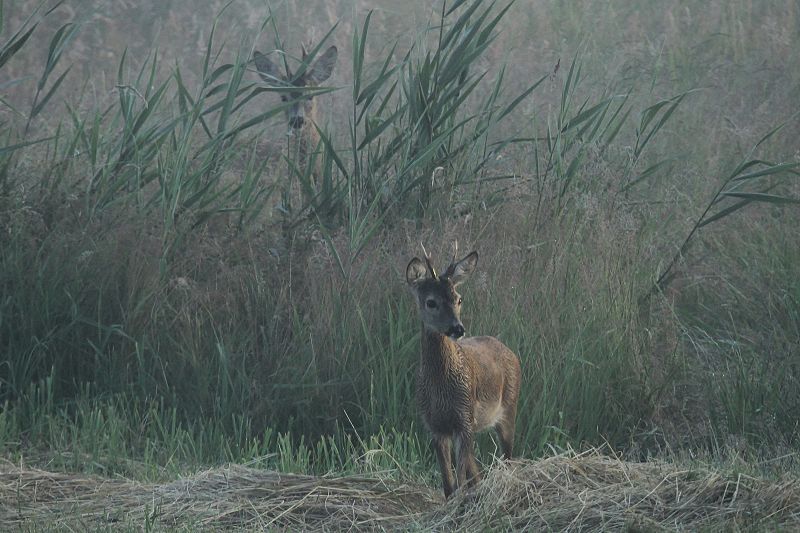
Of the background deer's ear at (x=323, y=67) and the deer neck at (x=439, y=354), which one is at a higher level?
the background deer's ear at (x=323, y=67)

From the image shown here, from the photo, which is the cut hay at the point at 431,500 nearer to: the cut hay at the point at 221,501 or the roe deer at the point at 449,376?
the cut hay at the point at 221,501

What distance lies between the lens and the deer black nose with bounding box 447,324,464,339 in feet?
16.7

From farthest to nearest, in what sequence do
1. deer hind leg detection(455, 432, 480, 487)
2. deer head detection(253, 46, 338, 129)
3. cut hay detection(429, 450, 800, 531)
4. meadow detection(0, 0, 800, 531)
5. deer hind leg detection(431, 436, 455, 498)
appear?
deer head detection(253, 46, 338, 129), meadow detection(0, 0, 800, 531), deer hind leg detection(455, 432, 480, 487), deer hind leg detection(431, 436, 455, 498), cut hay detection(429, 450, 800, 531)

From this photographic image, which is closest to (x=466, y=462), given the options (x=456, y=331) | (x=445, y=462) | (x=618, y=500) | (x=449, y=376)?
(x=445, y=462)

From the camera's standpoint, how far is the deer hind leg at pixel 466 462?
5156 mm

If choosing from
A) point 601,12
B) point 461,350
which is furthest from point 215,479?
point 601,12

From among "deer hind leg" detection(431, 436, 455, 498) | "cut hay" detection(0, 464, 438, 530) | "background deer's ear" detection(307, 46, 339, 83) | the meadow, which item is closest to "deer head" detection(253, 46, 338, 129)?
"background deer's ear" detection(307, 46, 339, 83)

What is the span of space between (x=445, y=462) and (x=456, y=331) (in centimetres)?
55

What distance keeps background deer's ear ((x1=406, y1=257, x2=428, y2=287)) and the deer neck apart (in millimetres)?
215

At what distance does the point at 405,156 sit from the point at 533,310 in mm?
1177

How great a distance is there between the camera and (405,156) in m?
7.00

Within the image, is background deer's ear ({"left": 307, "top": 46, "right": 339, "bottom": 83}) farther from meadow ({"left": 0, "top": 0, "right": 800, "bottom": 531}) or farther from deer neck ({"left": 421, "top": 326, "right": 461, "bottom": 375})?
deer neck ({"left": 421, "top": 326, "right": 461, "bottom": 375})

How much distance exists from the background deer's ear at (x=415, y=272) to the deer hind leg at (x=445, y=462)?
680 mm

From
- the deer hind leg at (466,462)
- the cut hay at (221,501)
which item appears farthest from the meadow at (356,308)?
the deer hind leg at (466,462)
